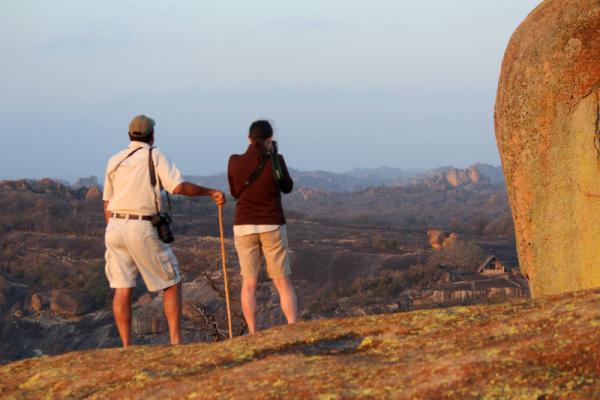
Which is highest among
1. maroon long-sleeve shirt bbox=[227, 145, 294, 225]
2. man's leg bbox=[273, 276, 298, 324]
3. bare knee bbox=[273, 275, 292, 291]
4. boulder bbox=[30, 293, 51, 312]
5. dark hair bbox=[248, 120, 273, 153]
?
dark hair bbox=[248, 120, 273, 153]

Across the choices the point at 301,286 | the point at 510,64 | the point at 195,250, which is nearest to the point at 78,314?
the point at 195,250

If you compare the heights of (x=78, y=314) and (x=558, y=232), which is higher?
(x=558, y=232)

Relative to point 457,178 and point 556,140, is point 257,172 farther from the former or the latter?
point 457,178

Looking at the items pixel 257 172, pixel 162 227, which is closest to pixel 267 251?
pixel 257 172

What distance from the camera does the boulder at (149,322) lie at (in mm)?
24703

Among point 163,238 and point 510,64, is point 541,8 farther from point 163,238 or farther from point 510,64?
point 163,238

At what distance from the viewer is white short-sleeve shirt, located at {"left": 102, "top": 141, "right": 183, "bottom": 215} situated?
22.9ft

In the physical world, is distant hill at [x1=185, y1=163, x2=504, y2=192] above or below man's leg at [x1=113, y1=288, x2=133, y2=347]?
above

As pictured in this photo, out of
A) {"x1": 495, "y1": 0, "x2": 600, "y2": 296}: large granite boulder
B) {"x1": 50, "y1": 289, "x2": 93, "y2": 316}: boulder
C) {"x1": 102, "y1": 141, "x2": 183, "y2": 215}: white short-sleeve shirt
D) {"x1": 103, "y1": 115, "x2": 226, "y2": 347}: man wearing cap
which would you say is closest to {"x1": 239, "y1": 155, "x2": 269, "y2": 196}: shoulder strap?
{"x1": 103, "y1": 115, "x2": 226, "y2": 347}: man wearing cap

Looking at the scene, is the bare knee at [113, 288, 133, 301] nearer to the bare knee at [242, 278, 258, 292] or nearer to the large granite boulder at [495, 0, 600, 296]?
the bare knee at [242, 278, 258, 292]

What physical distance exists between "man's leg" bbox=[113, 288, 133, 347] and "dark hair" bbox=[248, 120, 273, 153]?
5.01ft

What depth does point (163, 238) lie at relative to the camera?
23.0 feet

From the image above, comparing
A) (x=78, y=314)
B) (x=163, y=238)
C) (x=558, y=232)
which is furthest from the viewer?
(x=78, y=314)

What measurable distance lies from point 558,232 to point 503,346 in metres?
3.94
